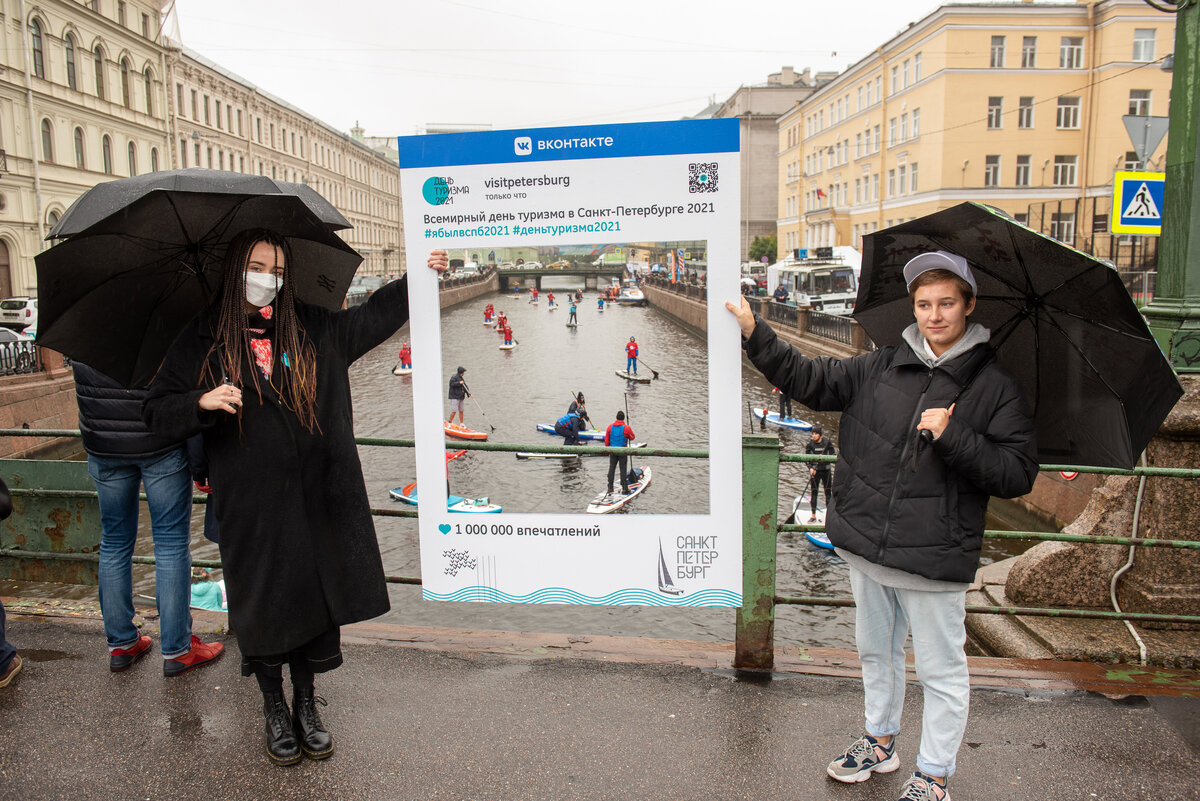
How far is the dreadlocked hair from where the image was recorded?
298cm

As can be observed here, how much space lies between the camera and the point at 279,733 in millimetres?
3104

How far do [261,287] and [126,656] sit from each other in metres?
1.92

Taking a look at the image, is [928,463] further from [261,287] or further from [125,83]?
[125,83]

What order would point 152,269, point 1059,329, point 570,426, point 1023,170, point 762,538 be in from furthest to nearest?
point 1023,170 < point 570,426 < point 762,538 < point 152,269 < point 1059,329

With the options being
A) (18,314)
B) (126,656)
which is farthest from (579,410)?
(18,314)

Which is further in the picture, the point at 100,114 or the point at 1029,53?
the point at 1029,53

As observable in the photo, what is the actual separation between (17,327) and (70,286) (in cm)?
2869

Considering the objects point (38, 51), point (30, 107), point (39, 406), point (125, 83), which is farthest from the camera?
point (125, 83)

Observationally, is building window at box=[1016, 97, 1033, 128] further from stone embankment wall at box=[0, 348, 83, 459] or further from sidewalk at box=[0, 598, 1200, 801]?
sidewalk at box=[0, 598, 1200, 801]

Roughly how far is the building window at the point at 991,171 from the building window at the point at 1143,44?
705 cm

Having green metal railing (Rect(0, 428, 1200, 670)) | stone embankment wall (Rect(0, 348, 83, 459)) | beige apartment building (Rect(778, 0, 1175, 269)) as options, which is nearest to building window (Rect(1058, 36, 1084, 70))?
beige apartment building (Rect(778, 0, 1175, 269))

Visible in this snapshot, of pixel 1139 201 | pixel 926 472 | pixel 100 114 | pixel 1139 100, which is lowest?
pixel 926 472

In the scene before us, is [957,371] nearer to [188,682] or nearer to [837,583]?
[188,682]

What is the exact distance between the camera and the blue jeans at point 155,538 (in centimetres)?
354
